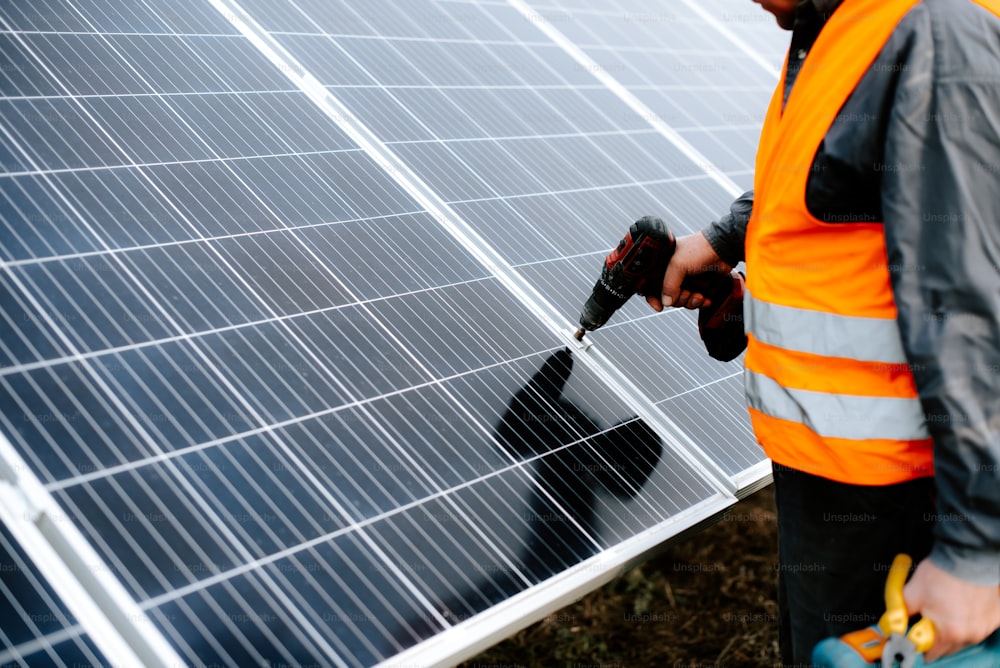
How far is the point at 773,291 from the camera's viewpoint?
2859mm

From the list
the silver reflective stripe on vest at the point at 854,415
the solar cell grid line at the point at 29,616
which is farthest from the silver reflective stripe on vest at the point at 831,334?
the solar cell grid line at the point at 29,616

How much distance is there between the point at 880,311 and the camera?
2596mm

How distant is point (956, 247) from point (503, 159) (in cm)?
276

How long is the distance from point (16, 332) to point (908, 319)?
7.95 ft

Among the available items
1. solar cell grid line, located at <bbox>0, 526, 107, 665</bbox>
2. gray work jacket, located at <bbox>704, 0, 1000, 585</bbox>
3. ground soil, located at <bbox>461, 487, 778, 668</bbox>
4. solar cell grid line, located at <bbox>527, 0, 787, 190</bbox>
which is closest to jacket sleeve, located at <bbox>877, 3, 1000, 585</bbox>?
gray work jacket, located at <bbox>704, 0, 1000, 585</bbox>

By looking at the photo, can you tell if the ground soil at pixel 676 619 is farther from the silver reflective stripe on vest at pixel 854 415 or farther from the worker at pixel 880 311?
the silver reflective stripe on vest at pixel 854 415

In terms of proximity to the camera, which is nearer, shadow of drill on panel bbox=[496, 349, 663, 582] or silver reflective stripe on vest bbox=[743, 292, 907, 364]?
silver reflective stripe on vest bbox=[743, 292, 907, 364]

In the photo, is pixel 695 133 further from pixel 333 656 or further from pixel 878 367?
pixel 333 656

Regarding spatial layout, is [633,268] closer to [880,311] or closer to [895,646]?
[880,311]

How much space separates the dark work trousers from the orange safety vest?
0.40 ft

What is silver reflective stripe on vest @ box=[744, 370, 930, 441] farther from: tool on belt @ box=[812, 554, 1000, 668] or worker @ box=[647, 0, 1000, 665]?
tool on belt @ box=[812, 554, 1000, 668]

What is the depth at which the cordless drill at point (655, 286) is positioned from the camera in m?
3.70

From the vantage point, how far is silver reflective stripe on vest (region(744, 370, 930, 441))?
8.50 feet

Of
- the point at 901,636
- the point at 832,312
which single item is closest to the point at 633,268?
the point at 832,312
